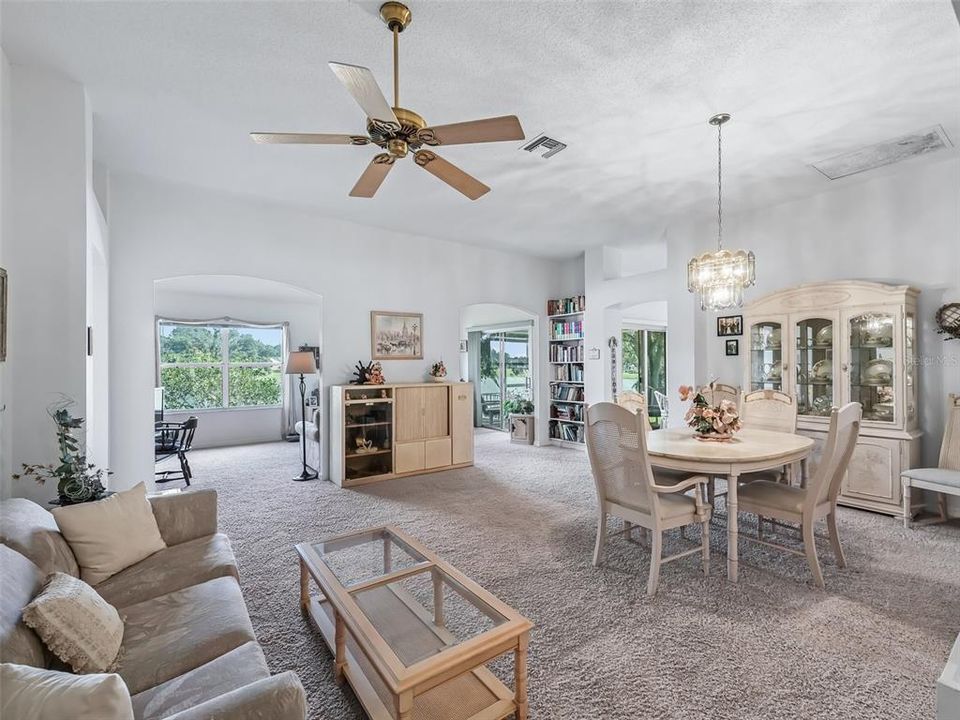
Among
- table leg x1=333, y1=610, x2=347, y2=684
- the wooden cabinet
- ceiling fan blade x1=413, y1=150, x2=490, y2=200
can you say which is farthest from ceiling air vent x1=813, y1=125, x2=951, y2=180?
table leg x1=333, y1=610, x2=347, y2=684

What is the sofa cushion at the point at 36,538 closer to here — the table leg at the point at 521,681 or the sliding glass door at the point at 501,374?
the table leg at the point at 521,681

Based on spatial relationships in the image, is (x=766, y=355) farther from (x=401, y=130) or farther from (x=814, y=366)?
(x=401, y=130)

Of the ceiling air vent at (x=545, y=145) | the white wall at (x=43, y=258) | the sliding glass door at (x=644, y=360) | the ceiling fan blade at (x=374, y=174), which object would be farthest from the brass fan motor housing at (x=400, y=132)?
the sliding glass door at (x=644, y=360)

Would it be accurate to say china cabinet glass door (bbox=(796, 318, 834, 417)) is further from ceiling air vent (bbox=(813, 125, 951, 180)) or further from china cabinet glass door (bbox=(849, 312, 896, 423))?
ceiling air vent (bbox=(813, 125, 951, 180))

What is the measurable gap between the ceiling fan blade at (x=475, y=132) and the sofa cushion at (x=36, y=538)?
2.25m

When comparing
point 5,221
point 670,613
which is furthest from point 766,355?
point 5,221

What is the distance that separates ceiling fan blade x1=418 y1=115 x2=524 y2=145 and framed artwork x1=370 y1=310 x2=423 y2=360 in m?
3.54

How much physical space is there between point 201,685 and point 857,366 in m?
4.94

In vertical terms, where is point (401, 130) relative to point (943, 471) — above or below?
above

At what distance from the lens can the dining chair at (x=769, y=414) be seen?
351 cm

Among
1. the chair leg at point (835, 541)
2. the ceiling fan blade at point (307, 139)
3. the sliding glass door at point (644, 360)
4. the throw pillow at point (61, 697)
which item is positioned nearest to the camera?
the throw pillow at point (61, 697)

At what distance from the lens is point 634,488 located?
2676mm

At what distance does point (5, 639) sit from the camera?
1174mm

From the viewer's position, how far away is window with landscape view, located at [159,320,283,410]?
7.40m
